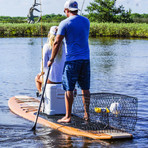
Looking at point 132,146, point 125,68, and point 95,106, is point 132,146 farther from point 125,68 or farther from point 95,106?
point 125,68

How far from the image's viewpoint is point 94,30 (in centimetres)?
4712

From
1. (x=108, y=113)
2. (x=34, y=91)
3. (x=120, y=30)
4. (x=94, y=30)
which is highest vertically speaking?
(x=108, y=113)

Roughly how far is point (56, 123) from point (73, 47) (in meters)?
1.31

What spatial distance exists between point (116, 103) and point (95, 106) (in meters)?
0.44

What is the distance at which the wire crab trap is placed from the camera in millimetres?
6098

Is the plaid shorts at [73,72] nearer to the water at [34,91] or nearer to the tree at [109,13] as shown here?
the water at [34,91]

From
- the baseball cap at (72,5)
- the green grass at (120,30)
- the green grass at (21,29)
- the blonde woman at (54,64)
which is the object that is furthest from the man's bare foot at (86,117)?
the green grass at (21,29)

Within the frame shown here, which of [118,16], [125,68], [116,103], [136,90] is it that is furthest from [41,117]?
[118,16]

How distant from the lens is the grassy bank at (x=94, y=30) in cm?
4556

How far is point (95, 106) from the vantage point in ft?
20.9

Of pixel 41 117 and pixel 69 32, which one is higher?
pixel 69 32

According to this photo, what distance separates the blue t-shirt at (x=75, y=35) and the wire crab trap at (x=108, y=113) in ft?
2.22

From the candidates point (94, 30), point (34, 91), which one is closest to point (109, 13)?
point (94, 30)

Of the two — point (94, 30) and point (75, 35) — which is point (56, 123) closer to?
point (75, 35)
